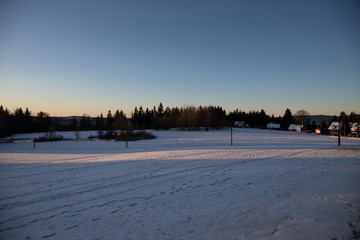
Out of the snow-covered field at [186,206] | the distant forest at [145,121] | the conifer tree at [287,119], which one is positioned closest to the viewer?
the snow-covered field at [186,206]

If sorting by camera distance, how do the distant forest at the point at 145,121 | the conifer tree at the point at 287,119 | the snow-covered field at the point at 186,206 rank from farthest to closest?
the conifer tree at the point at 287,119
the distant forest at the point at 145,121
the snow-covered field at the point at 186,206

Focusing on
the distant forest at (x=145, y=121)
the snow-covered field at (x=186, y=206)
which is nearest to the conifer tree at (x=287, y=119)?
the distant forest at (x=145, y=121)

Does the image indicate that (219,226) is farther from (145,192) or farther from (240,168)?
(240,168)

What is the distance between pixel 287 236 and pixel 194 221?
2275mm

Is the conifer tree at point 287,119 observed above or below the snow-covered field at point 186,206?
above

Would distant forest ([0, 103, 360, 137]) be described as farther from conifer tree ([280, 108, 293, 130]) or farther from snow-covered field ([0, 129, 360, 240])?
snow-covered field ([0, 129, 360, 240])

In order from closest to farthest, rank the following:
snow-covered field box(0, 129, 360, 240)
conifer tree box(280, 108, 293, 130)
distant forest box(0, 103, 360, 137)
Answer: snow-covered field box(0, 129, 360, 240)
distant forest box(0, 103, 360, 137)
conifer tree box(280, 108, 293, 130)

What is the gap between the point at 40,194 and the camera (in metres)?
6.88

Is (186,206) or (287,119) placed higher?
(287,119)

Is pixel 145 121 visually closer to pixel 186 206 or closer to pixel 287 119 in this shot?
pixel 287 119

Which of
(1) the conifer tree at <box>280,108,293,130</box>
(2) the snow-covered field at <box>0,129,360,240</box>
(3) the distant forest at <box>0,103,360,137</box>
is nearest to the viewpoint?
(2) the snow-covered field at <box>0,129,360,240</box>

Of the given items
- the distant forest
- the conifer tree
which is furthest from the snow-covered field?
the conifer tree

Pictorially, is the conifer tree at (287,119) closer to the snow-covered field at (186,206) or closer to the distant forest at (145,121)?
the distant forest at (145,121)

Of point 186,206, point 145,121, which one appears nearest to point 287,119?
point 145,121
